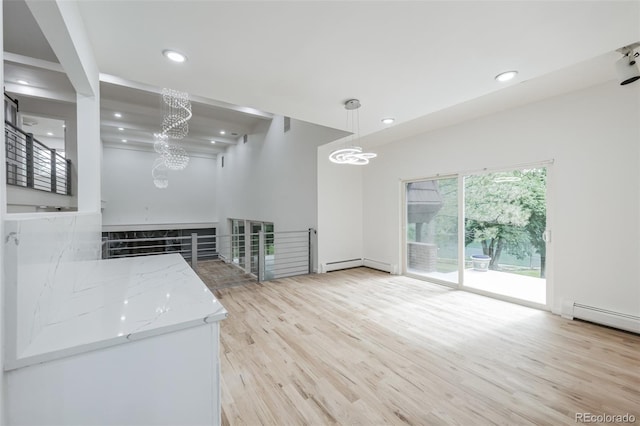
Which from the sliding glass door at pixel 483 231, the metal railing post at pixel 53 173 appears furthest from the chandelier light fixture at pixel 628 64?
the metal railing post at pixel 53 173

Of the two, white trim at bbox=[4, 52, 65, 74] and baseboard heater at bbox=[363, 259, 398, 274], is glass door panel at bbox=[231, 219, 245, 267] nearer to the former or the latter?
baseboard heater at bbox=[363, 259, 398, 274]

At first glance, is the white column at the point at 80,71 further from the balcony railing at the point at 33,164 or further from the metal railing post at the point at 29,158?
the metal railing post at the point at 29,158

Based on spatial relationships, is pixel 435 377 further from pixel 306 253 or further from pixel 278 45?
pixel 306 253

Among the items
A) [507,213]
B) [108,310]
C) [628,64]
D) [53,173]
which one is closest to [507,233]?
[507,213]

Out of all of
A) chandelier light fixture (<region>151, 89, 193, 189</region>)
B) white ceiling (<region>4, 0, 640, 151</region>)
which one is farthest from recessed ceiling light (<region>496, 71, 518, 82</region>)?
chandelier light fixture (<region>151, 89, 193, 189</region>)

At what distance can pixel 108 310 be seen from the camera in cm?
109

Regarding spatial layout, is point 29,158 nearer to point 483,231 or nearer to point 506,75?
point 506,75

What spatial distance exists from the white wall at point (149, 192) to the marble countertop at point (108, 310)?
990 cm

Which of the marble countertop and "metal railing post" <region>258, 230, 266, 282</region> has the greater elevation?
the marble countertop

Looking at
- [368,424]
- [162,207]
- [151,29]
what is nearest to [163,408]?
[368,424]

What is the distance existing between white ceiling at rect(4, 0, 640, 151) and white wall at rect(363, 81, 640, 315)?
0.39 m

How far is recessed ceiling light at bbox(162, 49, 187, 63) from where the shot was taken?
2166mm

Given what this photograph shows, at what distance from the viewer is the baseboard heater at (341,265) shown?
18.4 feet

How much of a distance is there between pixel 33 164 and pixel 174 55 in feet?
12.6
